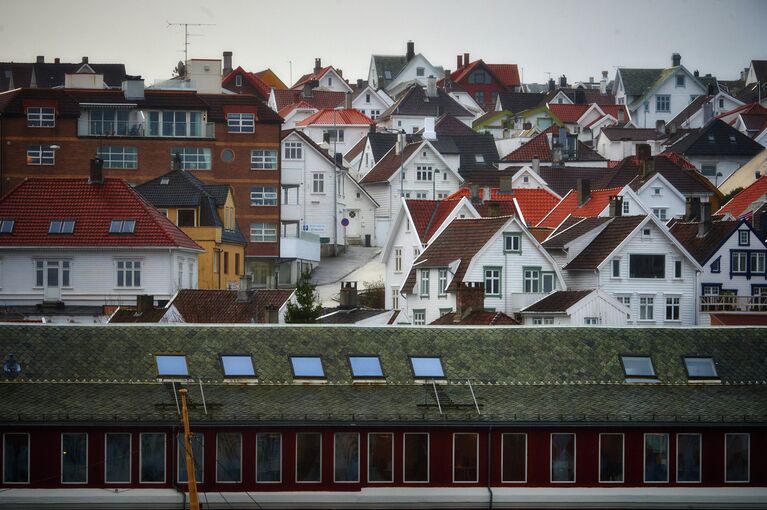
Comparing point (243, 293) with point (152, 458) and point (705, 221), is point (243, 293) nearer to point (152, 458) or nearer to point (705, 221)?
point (152, 458)

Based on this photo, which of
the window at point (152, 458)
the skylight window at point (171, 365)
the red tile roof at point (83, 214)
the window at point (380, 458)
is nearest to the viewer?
the window at point (152, 458)

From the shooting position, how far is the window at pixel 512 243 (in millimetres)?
77375

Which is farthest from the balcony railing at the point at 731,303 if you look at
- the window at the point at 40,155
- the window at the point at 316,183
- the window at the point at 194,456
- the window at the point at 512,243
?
the window at the point at 194,456

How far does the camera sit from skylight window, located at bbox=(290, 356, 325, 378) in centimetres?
4775

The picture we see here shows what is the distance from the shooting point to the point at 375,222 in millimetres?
115000

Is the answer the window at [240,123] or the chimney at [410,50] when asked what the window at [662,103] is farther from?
the window at [240,123]

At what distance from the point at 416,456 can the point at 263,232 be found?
5321 centimetres

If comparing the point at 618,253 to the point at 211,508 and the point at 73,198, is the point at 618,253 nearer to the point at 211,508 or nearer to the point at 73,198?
the point at 73,198

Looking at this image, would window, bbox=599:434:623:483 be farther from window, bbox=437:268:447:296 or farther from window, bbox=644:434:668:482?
window, bbox=437:268:447:296

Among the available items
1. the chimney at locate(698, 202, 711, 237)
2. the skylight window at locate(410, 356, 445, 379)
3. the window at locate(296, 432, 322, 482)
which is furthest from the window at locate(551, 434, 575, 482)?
the chimney at locate(698, 202, 711, 237)

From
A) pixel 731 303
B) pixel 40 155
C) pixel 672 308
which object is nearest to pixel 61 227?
pixel 40 155

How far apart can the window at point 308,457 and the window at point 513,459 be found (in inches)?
178

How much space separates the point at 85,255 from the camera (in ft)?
A: 252

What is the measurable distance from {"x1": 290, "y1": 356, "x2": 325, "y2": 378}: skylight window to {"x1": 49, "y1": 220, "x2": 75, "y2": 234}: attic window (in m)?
30.9
